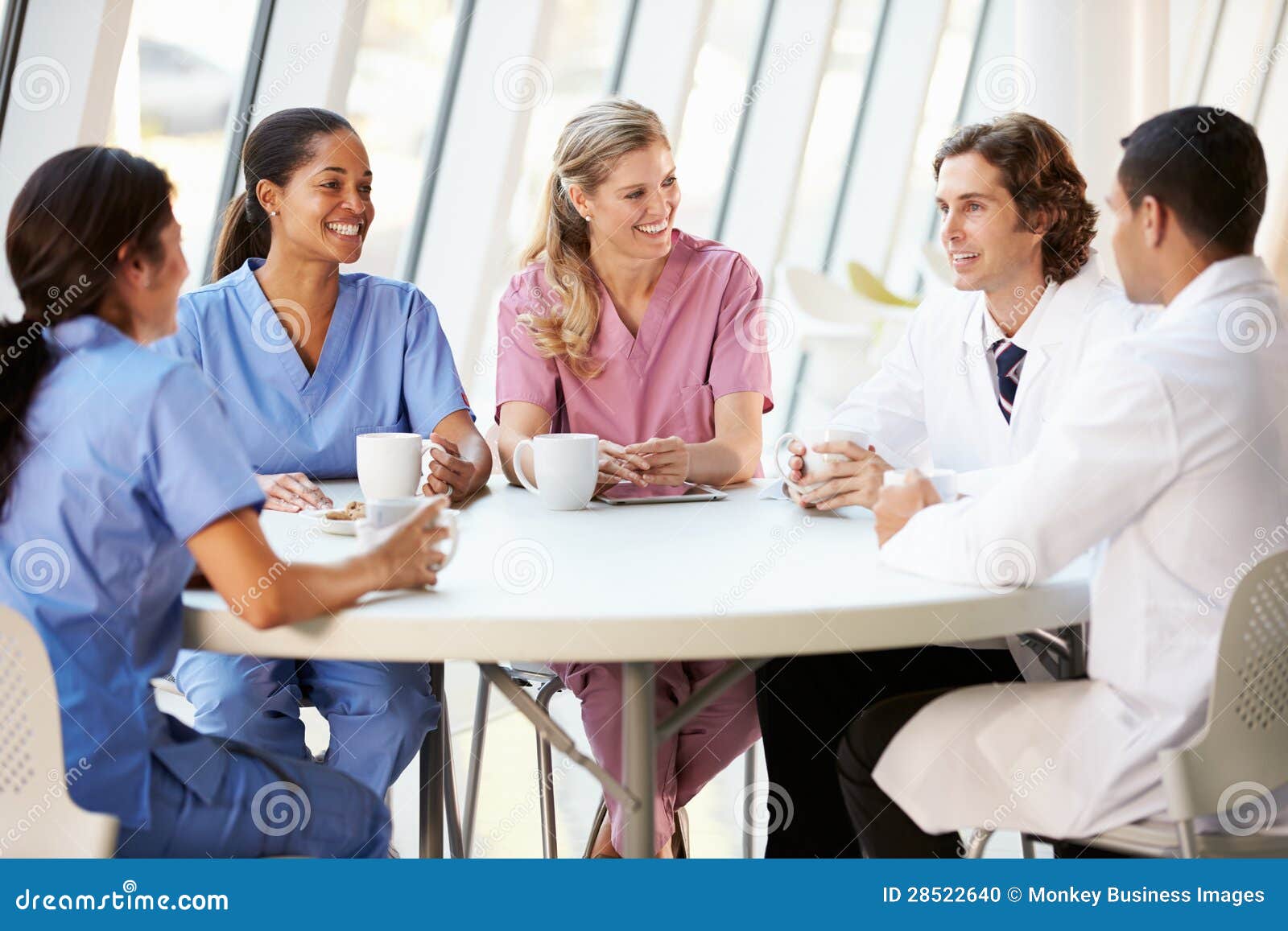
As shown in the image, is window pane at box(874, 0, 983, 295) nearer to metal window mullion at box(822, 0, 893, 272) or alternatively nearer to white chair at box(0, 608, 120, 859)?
metal window mullion at box(822, 0, 893, 272)

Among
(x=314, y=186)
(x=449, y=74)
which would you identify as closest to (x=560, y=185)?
(x=314, y=186)

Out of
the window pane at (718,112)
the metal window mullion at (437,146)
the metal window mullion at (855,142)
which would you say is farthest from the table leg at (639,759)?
the metal window mullion at (855,142)

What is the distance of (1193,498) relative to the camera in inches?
55.7

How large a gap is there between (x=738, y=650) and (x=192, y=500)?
0.58m

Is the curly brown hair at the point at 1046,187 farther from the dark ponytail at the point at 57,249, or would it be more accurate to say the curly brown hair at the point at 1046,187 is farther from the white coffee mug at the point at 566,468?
the dark ponytail at the point at 57,249

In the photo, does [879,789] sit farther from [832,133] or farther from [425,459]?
[832,133]

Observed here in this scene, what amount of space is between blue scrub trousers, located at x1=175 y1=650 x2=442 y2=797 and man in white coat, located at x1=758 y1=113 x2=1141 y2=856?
56 cm

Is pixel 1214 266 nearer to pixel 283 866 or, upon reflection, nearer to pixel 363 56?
pixel 283 866

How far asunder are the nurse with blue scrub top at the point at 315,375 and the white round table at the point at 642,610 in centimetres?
37

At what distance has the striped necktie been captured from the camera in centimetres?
209

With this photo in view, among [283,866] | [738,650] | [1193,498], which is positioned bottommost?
[283,866]

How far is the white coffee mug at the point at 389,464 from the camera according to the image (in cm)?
186

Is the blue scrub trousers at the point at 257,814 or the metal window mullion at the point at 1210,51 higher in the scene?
the metal window mullion at the point at 1210,51

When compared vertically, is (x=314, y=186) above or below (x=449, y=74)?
below
